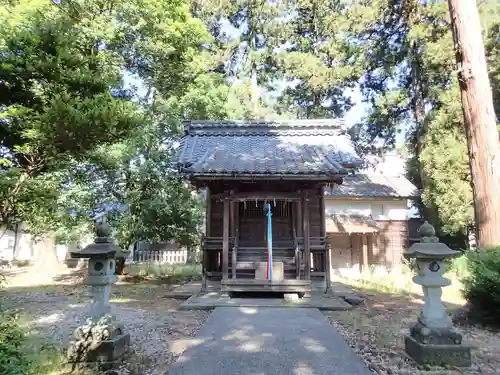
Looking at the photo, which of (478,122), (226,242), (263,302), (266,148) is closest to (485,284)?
(478,122)

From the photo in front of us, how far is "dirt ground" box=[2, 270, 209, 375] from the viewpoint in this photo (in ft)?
15.9

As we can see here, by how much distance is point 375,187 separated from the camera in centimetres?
2161

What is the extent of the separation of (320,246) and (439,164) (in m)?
8.88

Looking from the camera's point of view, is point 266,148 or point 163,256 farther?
point 163,256

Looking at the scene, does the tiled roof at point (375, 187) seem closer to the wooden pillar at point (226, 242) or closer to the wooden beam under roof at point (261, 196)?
the wooden beam under roof at point (261, 196)

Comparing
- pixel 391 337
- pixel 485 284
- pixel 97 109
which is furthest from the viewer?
pixel 485 284

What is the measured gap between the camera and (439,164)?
609 inches

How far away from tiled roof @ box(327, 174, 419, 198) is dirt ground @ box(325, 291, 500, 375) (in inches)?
477

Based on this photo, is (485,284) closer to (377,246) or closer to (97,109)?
(97,109)

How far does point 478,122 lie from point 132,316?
26.5 ft

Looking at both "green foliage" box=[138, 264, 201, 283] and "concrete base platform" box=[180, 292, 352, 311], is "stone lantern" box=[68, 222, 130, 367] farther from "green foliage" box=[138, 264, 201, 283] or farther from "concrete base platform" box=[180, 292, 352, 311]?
"green foliage" box=[138, 264, 201, 283]

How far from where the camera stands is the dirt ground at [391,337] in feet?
14.0

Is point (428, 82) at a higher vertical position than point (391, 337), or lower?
higher

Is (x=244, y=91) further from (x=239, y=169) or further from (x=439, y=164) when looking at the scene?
(x=239, y=169)
